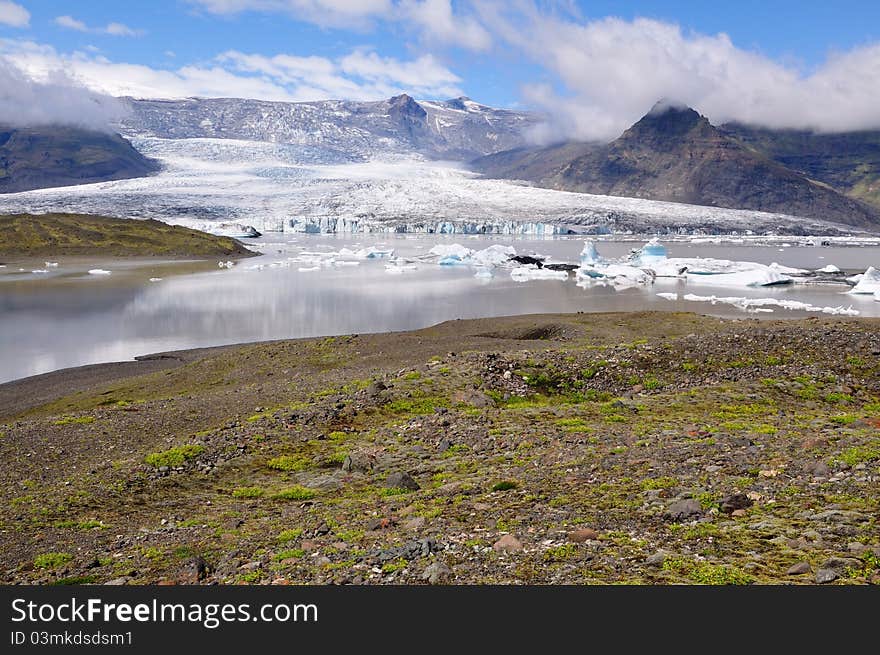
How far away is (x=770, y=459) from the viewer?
349 inches

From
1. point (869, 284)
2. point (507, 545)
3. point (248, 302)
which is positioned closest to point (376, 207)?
point (248, 302)

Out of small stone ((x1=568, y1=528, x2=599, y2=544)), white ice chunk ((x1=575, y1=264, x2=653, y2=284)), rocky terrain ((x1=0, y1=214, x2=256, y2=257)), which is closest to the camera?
small stone ((x1=568, y1=528, x2=599, y2=544))

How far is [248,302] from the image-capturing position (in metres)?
44.3

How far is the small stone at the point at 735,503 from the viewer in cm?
723

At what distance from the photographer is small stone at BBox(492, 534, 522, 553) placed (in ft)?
21.6

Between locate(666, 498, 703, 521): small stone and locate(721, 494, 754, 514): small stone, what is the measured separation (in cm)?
27

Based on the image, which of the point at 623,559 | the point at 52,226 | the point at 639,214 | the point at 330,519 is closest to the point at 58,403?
the point at 330,519

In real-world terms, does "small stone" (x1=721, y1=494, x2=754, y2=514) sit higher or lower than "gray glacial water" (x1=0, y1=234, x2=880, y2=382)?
higher

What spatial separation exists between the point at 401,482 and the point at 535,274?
5256cm

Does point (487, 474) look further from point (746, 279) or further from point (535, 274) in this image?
point (535, 274)

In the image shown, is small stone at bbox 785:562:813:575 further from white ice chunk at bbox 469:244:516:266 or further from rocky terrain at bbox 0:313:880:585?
white ice chunk at bbox 469:244:516:266

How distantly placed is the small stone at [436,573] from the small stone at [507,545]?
668 mm

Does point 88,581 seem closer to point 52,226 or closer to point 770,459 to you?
point 770,459

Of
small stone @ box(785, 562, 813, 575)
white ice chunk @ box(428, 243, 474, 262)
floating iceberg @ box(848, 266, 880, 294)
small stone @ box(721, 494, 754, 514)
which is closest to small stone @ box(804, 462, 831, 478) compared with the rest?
small stone @ box(721, 494, 754, 514)
